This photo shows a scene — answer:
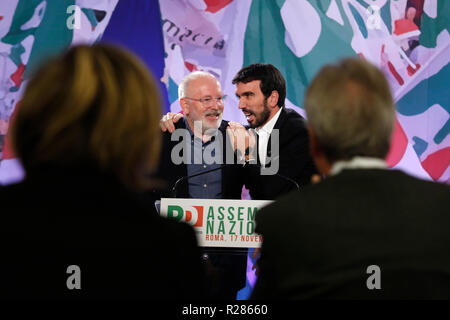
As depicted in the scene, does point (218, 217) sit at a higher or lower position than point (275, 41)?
lower

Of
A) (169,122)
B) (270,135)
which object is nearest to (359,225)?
(270,135)

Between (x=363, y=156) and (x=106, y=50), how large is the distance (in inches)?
24.3

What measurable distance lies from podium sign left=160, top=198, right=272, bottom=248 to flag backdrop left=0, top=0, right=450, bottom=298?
190 cm

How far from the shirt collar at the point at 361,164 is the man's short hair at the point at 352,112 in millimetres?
10

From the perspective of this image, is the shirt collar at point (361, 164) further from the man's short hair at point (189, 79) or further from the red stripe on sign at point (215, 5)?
the red stripe on sign at point (215, 5)

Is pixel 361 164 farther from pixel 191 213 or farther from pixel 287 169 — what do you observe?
pixel 287 169

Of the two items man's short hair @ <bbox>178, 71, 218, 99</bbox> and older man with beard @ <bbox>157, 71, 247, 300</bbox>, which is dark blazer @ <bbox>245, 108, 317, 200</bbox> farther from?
man's short hair @ <bbox>178, 71, 218, 99</bbox>

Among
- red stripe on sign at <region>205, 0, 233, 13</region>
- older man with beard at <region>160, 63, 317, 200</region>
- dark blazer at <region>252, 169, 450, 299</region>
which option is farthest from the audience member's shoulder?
red stripe on sign at <region>205, 0, 233, 13</region>

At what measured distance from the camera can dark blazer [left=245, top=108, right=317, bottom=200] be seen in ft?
11.5

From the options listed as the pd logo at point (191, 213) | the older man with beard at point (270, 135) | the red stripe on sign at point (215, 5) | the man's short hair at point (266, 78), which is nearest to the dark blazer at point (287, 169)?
the older man with beard at point (270, 135)

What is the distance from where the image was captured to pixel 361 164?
130 cm

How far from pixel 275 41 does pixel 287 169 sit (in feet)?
5.58

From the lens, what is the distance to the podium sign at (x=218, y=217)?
3080 mm

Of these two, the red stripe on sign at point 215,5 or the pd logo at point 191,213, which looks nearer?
the pd logo at point 191,213
